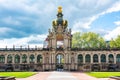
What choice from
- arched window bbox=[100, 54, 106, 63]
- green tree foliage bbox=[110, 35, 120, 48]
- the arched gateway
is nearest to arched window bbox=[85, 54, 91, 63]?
the arched gateway

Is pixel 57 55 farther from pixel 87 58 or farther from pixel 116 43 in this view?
pixel 116 43

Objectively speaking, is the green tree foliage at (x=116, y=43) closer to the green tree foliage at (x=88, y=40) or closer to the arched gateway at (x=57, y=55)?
the green tree foliage at (x=88, y=40)

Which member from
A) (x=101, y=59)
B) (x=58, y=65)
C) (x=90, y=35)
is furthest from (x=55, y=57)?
(x=90, y=35)

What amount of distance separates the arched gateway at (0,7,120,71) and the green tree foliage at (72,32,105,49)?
64.3ft

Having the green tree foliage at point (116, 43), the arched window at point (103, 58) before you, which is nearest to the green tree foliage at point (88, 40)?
the green tree foliage at point (116, 43)

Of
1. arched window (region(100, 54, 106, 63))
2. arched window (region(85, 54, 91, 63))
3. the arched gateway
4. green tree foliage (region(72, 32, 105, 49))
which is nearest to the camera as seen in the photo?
the arched gateway

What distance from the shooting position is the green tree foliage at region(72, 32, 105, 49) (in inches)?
4478

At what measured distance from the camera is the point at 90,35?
11388 centimetres

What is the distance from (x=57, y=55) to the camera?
93438 mm

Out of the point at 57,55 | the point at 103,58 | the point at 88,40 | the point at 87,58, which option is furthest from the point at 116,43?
the point at 57,55

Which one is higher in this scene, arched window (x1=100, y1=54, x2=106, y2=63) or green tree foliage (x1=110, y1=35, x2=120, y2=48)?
green tree foliage (x1=110, y1=35, x2=120, y2=48)

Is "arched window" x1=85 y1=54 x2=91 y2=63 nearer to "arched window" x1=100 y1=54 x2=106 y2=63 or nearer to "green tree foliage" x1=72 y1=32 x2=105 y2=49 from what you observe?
"arched window" x1=100 y1=54 x2=106 y2=63

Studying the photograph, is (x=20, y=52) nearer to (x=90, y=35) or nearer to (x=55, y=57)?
(x=55, y=57)

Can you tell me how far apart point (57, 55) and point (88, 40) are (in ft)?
83.0
